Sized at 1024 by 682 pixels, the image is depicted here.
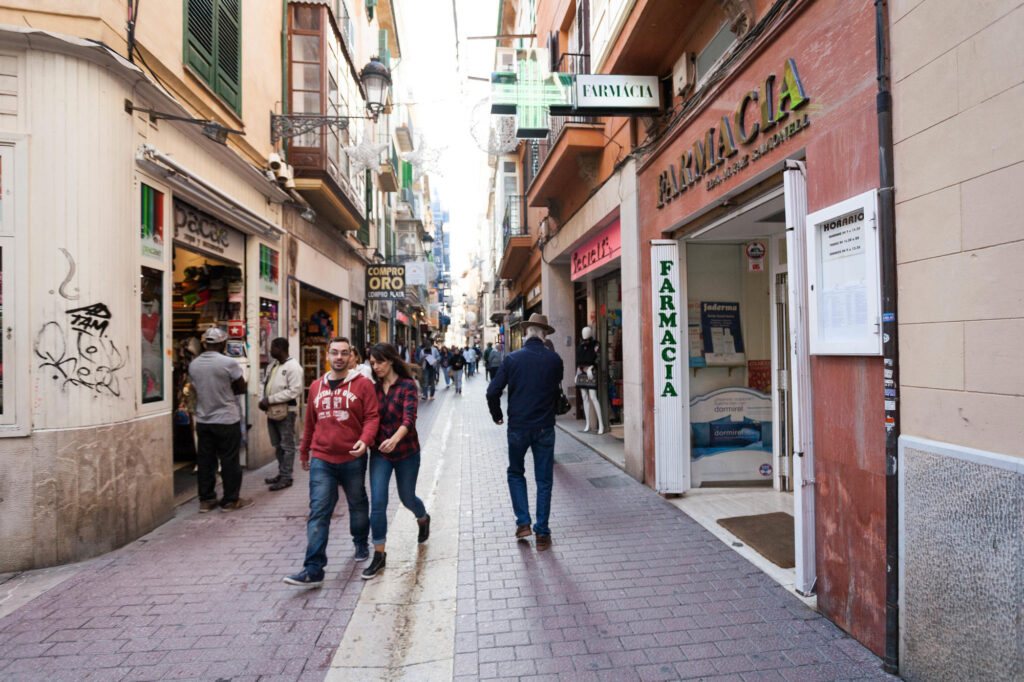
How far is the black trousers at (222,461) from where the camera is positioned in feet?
19.4

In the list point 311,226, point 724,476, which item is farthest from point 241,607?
point 311,226

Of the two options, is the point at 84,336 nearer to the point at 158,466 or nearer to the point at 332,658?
the point at 158,466

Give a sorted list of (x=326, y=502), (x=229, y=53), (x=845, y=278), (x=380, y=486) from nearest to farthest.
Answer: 1. (x=845, y=278)
2. (x=326, y=502)
3. (x=380, y=486)
4. (x=229, y=53)

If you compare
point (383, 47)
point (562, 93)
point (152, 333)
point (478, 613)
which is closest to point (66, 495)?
point (152, 333)

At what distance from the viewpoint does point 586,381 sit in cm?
1007

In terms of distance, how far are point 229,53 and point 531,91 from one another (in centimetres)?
444

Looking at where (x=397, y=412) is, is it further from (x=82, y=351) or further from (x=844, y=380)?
(x=844, y=380)

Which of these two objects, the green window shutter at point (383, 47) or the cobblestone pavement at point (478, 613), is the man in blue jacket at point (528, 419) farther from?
the green window shutter at point (383, 47)

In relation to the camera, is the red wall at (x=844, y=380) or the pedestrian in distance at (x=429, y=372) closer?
the red wall at (x=844, y=380)

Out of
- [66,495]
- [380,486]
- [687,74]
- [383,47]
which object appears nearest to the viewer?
[380,486]

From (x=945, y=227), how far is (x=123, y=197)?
20.5 feet

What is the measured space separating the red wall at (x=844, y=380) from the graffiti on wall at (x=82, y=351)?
573cm

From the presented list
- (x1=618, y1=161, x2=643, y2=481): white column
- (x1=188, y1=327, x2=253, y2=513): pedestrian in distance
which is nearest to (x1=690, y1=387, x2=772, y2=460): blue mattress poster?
(x1=618, y1=161, x2=643, y2=481): white column

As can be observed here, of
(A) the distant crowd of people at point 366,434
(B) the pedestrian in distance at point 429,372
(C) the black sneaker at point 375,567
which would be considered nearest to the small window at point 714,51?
(A) the distant crowd of people at point 366,434
